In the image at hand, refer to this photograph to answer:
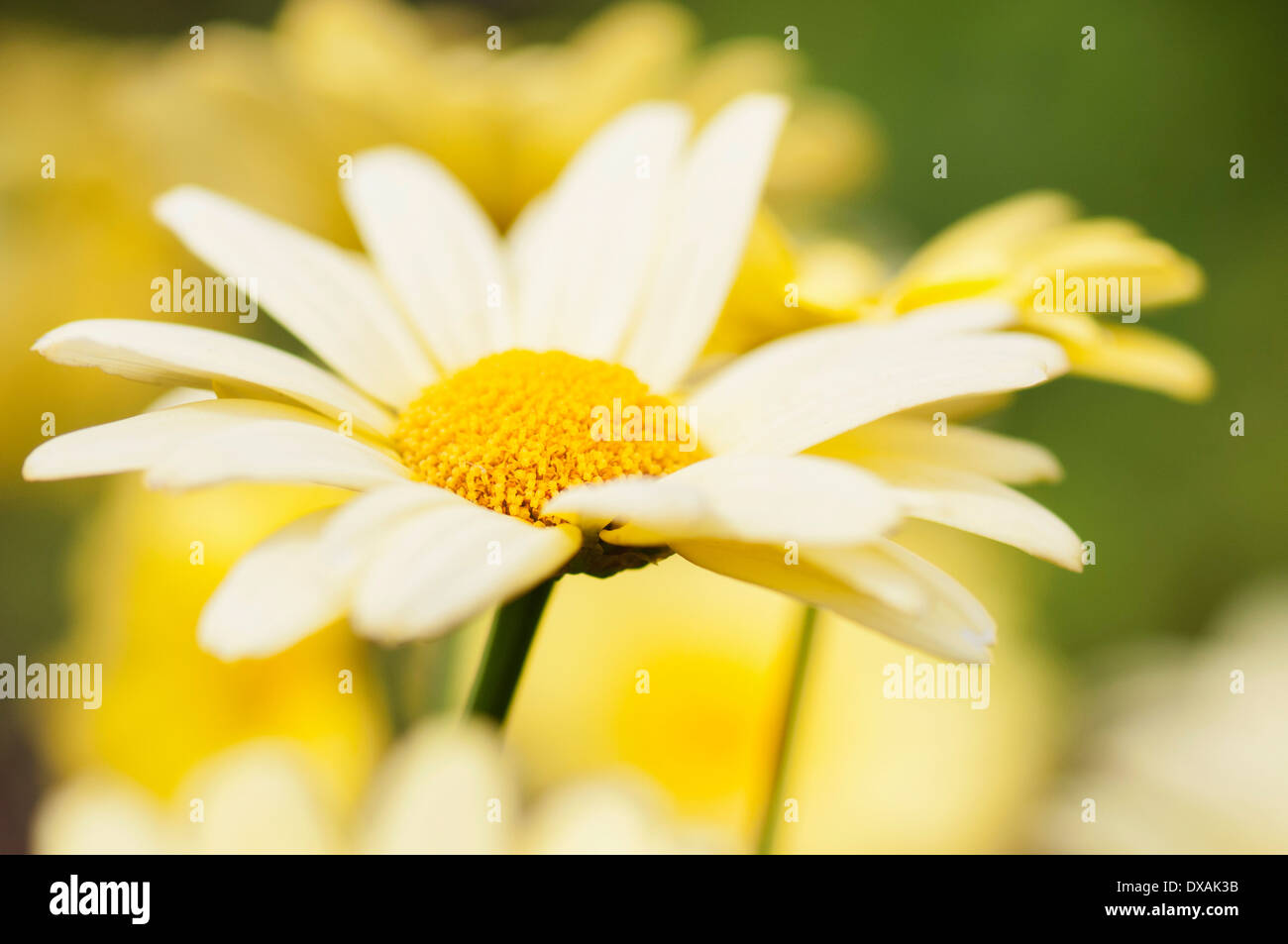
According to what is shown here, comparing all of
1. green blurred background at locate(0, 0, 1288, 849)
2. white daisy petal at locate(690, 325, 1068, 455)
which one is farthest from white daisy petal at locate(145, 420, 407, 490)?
green blurred background at locate(0, 0, 1288, 849)

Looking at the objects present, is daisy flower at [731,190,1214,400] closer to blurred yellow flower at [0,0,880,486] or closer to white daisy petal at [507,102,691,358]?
white daisy petal at [507,102,691,358]

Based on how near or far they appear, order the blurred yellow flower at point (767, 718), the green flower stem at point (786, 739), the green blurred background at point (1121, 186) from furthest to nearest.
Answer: the green blurred background at point (1121, 186) → the blurred yellow flower at point (767, 718) → the green flower stem at point (786, 739)

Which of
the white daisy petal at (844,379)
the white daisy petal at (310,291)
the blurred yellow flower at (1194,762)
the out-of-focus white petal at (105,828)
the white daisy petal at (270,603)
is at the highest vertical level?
the white daisy petal at (310,291)

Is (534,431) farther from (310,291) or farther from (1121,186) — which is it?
(1121,186)

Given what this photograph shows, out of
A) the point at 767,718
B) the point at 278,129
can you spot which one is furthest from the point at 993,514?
the point at 278,129

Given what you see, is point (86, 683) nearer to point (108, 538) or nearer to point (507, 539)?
point (108, 538)

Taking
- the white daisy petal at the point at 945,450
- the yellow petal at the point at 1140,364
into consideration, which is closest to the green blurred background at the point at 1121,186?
the yellow petal at the point at 1140,364

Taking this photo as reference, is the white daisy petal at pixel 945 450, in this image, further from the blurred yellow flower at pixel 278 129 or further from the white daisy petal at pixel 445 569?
the blurred yellow flower at pixel 278 129
